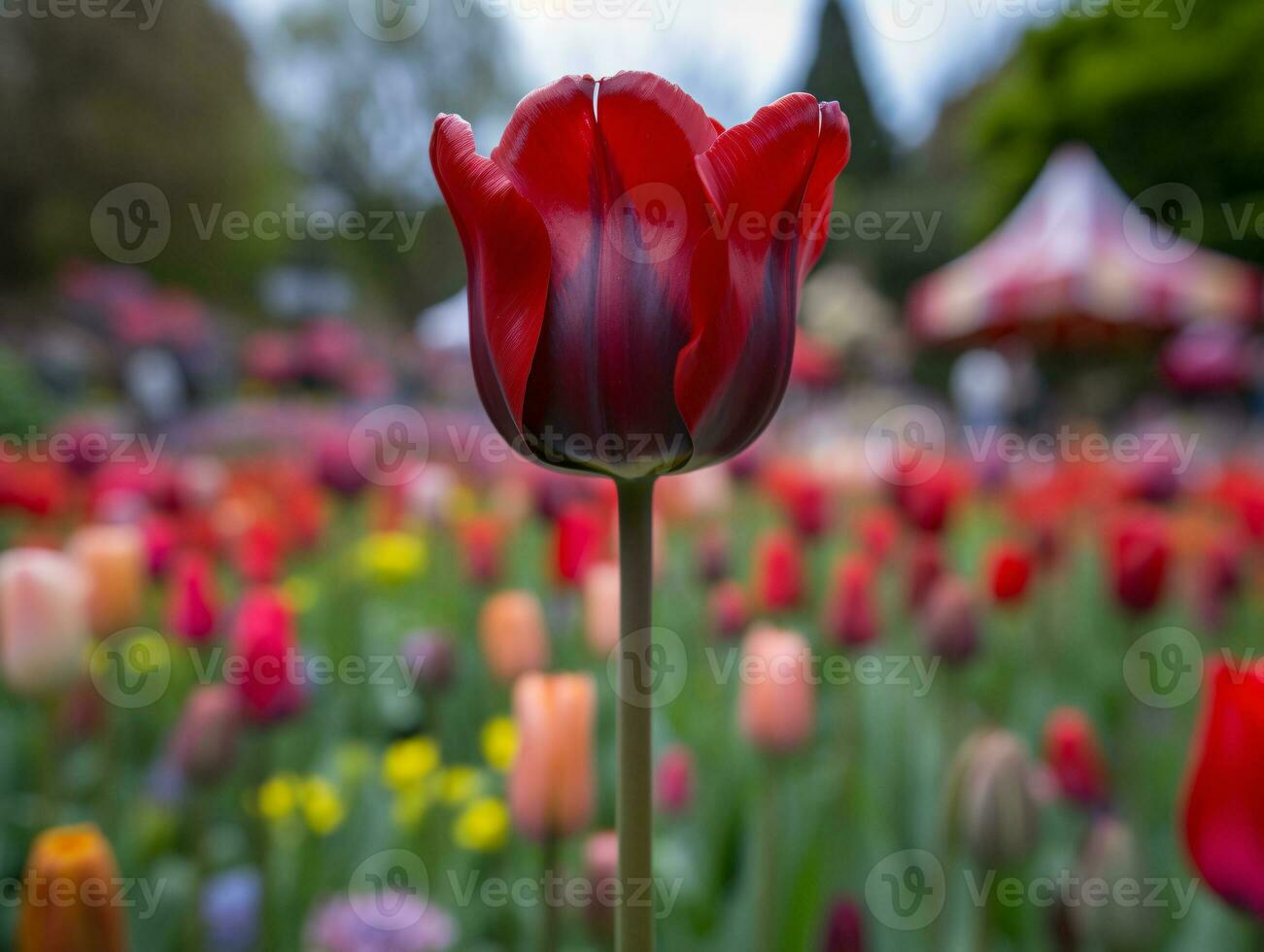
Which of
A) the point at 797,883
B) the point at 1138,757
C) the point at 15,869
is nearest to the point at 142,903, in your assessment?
the point at 15,869

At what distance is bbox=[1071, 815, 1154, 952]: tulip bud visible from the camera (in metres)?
0.62

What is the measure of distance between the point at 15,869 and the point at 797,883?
2.61ft

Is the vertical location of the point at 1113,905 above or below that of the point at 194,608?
below

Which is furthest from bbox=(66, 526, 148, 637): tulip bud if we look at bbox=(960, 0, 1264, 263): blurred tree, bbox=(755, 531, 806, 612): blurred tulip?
bbox=(960, 0, 1264, 263): blurred tree

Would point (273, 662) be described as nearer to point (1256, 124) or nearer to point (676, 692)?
point (676, 692)

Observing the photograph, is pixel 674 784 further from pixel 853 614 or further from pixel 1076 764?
pixel 1076 764

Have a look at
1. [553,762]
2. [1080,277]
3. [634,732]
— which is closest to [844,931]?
[553,762]

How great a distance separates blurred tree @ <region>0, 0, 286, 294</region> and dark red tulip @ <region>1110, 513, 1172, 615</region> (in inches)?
319

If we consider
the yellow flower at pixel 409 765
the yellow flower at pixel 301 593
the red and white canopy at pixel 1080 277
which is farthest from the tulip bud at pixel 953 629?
the red and white canopy at pixel 1080 277

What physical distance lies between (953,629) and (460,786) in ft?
1.81

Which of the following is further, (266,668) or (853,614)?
(853,614)

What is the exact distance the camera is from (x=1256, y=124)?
7.44m

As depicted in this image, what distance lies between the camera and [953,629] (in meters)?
0.95

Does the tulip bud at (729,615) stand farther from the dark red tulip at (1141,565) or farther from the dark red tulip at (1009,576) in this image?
the dark red tulip at (1141,565)
